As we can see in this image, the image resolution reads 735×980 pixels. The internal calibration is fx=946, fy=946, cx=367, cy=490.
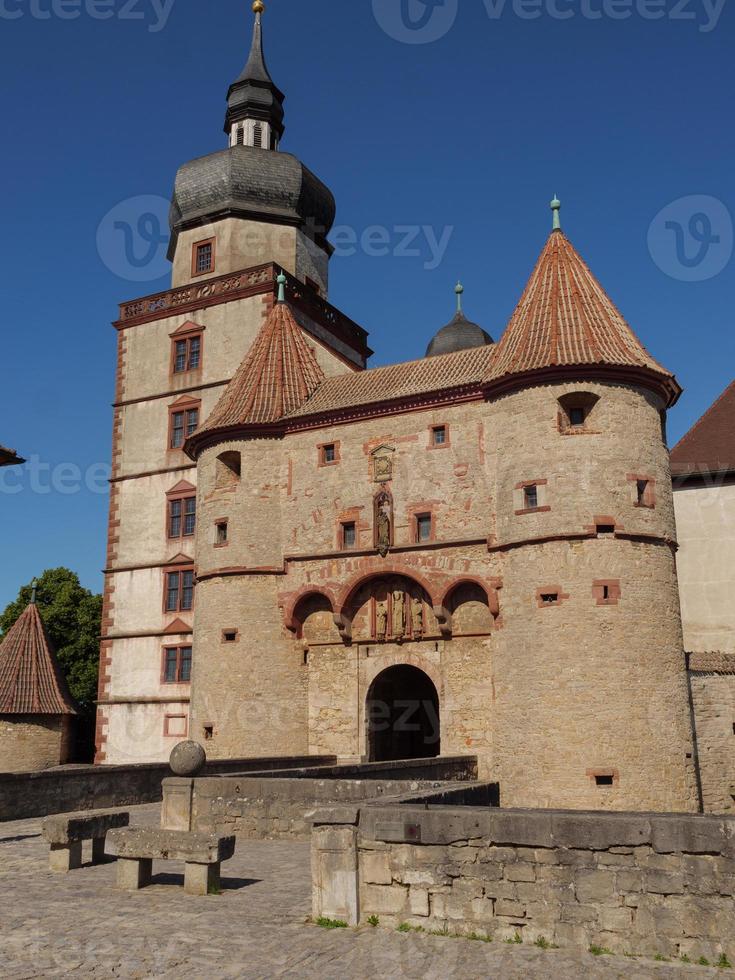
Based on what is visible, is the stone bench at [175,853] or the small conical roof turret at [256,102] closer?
the stone bench at [175,853]

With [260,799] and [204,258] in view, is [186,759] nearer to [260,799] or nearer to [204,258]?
[260,799]

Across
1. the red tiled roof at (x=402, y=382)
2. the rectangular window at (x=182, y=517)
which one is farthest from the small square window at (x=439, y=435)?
the rectangular window at (x=182, y=517)

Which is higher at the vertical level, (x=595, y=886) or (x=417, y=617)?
(x=417, y=617)

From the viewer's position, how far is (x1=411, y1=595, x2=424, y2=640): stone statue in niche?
23.6 meters

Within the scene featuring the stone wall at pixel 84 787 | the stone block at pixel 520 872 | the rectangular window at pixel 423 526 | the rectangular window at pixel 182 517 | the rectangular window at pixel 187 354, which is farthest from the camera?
the rectangular window at pixel 187 354

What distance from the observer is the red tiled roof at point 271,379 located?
26750 millimetres

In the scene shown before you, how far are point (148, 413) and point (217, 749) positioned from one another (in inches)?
512

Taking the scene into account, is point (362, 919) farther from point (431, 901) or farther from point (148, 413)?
point (148, 413)

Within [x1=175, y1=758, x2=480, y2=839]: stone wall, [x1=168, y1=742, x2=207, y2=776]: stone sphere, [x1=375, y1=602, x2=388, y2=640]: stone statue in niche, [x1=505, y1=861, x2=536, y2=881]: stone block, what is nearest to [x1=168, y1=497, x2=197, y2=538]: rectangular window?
[x1=375, y1=602, x2=388, y2=640]: stone statue in niche

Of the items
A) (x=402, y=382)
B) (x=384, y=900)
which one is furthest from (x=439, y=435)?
(x=384, y=900)

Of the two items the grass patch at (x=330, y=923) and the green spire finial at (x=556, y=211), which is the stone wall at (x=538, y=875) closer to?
the grass patch at (x=330, y=923)

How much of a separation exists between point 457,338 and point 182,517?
14.8m

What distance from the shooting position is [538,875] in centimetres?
786

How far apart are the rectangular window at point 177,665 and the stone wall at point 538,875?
69.2 ft
